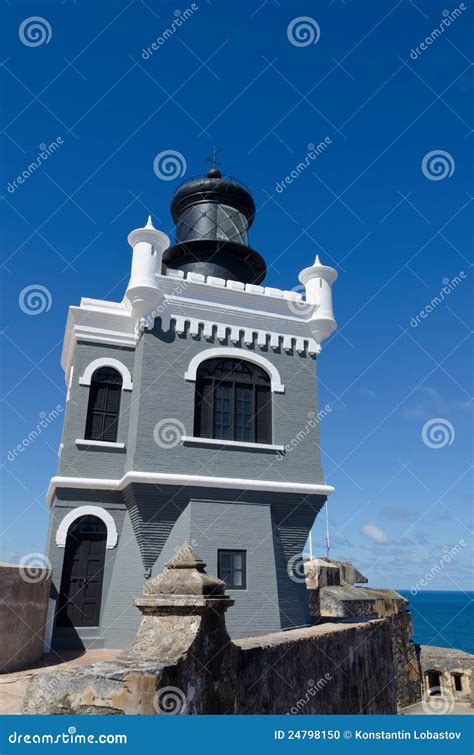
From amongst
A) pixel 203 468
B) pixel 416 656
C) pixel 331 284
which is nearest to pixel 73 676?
pixel 203 468

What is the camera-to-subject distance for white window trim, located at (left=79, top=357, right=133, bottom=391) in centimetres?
1344

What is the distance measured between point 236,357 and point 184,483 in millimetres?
3654

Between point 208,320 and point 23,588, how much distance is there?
754cm

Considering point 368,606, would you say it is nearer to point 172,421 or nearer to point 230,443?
point 230,443

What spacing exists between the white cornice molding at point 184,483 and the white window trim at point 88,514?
536 mm

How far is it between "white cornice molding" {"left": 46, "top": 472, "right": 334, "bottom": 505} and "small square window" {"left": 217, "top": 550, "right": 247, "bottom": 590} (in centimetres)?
155

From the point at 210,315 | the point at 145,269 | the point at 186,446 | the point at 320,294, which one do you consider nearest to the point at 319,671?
the point at 186,446

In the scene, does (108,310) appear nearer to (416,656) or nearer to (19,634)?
(19,634)

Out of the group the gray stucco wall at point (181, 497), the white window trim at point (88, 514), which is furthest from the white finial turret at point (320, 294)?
the white window trim at point (88, 514)

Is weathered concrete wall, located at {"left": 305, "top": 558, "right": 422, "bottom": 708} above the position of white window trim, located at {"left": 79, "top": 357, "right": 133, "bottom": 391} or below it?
below

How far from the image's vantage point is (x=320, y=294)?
14898 millimetres

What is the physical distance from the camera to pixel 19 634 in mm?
9852

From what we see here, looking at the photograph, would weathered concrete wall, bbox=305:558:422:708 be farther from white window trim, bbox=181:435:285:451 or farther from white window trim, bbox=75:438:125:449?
white window trim, bbox=75:438:125:449

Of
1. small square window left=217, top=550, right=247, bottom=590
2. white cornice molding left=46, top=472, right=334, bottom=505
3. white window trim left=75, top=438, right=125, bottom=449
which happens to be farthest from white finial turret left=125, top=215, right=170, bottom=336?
small square window left=217, top=550, right=247, bottom=590
